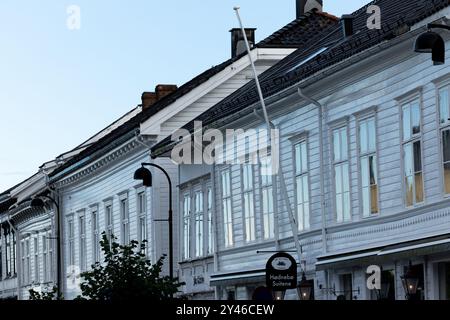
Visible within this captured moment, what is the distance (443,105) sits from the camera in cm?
2733

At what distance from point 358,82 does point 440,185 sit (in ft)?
16.2

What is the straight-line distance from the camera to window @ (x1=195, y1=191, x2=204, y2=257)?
45562mm

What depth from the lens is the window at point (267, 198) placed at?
3812 cm

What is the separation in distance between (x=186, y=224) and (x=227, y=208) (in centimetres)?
581

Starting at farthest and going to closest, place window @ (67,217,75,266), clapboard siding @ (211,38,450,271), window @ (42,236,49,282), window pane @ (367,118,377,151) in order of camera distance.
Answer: window @ (42,236,49,282) < window @ (67,217,75,266) < window pane @ (367,118,377,151) < clapboard siding @ (211,38,450,271)

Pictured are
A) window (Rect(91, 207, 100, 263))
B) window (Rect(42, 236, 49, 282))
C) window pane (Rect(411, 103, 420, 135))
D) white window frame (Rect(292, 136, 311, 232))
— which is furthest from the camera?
window (Rect(42, 236, 49, 282))

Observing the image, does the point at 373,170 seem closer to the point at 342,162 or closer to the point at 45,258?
the point at 342,162

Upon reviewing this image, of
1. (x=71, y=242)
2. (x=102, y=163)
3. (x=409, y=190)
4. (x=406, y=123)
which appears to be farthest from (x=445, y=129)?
(x=71, y=242)

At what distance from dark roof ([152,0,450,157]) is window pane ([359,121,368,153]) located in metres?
1.45

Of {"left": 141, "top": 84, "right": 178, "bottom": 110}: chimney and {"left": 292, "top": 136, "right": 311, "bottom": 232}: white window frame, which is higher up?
{"left": 141, "top": 84, "right": 178, "bottom": 110}: chimney

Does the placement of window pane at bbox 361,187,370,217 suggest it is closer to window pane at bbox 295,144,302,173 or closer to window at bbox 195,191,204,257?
window pane at bbox 295,144,302,173

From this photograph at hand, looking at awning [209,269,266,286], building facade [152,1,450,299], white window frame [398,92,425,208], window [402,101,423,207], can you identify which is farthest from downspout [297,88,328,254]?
window [402,101,423,207]
